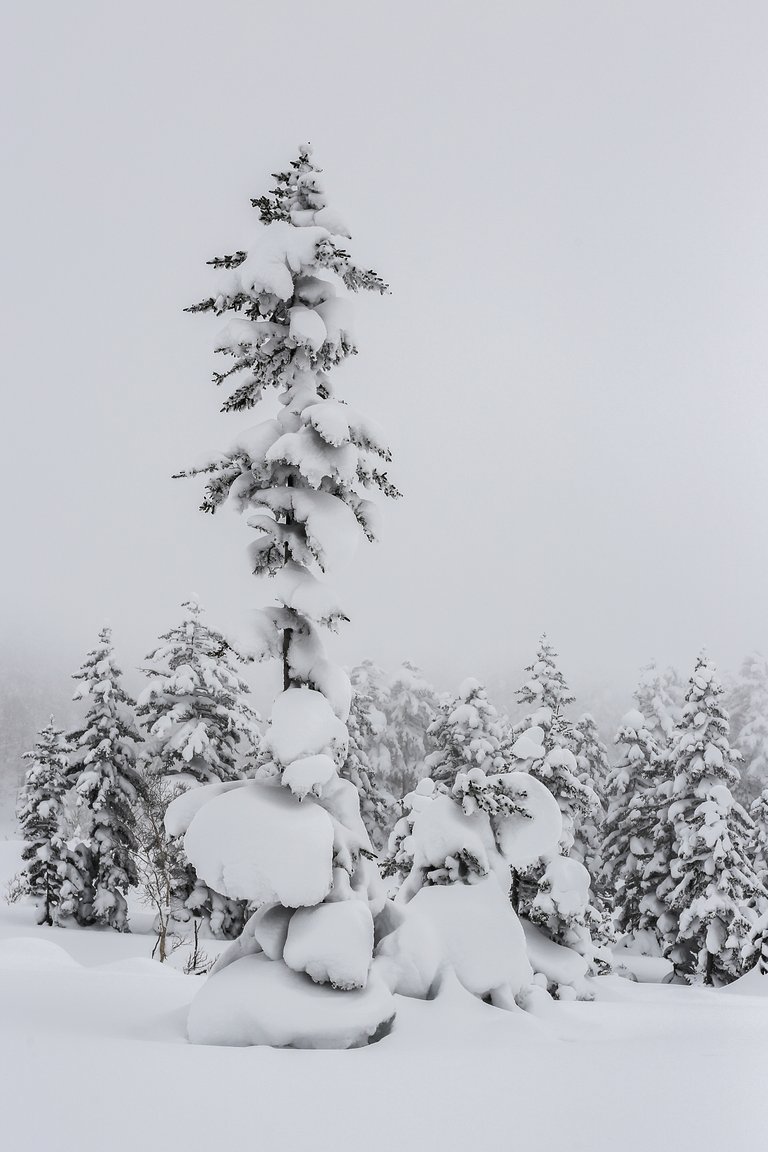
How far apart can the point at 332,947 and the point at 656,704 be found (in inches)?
1216

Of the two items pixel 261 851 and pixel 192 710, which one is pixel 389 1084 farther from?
pixel 192 710

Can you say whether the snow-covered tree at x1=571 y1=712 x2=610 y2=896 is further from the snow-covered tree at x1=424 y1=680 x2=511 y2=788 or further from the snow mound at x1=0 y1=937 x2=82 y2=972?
the snow mound at x1=0 y1=937 x2=82 y2=972

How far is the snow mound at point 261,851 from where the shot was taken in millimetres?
7992

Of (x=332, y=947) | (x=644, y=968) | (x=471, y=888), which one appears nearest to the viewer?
(x=332, y=947)

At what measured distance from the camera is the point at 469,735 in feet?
84.4

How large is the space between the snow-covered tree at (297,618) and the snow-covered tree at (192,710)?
2046 centimetres

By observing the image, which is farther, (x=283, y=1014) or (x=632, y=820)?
(x=632, y=820)

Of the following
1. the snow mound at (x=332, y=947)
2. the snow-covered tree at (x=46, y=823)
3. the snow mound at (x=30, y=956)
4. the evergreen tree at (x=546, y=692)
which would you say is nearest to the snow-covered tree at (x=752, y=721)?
the evergreen tree at (x=546, y=692)

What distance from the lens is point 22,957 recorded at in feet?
39.5

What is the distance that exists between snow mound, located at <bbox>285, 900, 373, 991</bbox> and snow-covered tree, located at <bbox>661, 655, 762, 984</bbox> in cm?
1911

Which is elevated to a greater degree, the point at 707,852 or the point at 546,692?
the point at 546,692

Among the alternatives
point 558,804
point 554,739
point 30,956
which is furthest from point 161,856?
point 554,739

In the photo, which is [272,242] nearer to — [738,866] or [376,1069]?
[376,1069]

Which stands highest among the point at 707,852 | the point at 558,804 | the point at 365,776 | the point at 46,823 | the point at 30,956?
the point at 365,776
